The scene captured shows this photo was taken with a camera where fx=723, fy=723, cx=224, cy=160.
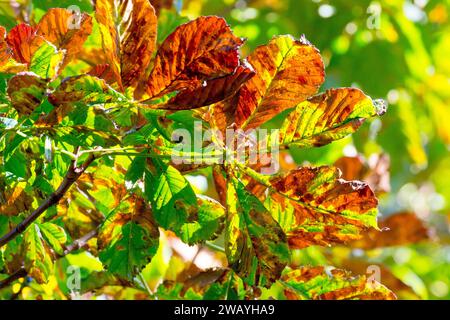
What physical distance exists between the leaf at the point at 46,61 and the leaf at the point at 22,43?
37mm

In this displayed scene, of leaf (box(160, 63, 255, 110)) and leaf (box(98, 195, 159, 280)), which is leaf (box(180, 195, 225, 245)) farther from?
leaf (box(160, 63, 255, 110))

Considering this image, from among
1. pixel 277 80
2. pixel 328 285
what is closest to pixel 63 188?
pixel 277 80

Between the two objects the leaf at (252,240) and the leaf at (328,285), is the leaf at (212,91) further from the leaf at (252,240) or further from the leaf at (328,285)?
the leaf at (328,285)

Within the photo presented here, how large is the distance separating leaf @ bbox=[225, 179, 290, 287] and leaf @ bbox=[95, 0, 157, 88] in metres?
0.13

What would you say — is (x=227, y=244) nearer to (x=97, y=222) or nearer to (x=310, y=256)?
(x=97, y=222)

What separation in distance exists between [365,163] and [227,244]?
0.84 meters

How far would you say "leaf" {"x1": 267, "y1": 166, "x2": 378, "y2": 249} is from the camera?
616 mm

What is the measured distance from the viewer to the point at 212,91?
530mm

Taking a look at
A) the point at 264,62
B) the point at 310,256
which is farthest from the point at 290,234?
the point at 310,256

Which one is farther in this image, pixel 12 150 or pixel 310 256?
pixel 310 256

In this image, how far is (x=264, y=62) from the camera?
1.94 feet

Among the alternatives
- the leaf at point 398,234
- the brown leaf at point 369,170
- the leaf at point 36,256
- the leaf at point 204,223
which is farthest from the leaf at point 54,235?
the leaf at point 398,234

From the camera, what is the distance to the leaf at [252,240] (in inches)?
23.6

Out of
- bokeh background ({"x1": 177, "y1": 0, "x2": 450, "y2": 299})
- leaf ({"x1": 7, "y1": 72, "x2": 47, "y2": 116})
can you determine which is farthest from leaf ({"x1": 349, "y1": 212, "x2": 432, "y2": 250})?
leaf ({"x1": 7, "y1": 72, "x2": 47, "y2": 116})
